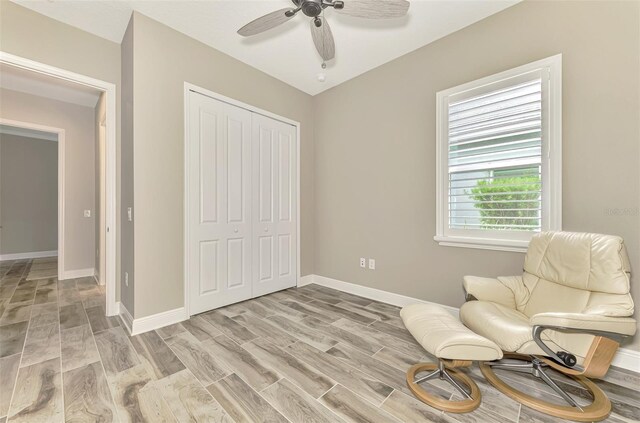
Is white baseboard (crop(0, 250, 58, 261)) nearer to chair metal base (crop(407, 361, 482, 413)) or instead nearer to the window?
chair metal base (crop(407, 361, 482, 413))

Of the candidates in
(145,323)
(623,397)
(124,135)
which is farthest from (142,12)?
(623,397)

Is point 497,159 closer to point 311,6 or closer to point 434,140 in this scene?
point 434,140

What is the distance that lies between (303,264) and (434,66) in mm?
2929

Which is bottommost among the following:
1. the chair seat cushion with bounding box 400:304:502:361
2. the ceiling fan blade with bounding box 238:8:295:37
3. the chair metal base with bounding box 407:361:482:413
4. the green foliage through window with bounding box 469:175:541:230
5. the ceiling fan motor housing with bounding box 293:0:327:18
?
the chair metal base with bounding box 407:361:482:413

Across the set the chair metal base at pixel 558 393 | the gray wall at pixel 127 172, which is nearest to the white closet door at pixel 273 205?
the gray wall at pixel 127 172

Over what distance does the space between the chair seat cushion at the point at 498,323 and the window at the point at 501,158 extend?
2.24 feet

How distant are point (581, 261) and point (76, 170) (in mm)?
6301

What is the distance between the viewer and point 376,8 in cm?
169

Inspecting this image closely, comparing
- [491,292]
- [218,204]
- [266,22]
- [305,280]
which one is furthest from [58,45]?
[491,292]

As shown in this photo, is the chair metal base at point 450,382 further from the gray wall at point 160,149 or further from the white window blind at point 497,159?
the gray wall at point 160,149

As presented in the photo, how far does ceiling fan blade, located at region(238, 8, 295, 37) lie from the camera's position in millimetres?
1787

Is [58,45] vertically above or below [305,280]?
above

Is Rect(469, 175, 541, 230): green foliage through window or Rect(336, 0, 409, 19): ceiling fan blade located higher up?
Rect(336, 0, 409, 19): ceiling fan blade

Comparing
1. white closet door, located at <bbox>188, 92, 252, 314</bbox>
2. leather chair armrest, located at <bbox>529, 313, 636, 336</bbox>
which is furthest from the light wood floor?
leather chair armrest, located at <bbox>529, 313, 636, 336</bbox>
